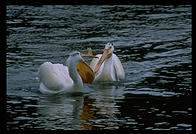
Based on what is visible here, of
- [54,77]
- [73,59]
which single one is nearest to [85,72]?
[73,59]

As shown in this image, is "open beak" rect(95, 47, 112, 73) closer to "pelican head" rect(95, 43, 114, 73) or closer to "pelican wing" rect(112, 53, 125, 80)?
"pelican head" rect(95, 43, 114, 73)

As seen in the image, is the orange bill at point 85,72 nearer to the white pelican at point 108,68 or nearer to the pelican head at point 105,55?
the white pelican at point 108,68

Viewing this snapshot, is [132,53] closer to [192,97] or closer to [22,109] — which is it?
Result: [192,97]

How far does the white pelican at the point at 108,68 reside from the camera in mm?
12875

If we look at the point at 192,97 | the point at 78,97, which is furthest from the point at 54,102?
the point at 192,97

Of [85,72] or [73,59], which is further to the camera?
[85,72]

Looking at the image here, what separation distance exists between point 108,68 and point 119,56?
6.12ft

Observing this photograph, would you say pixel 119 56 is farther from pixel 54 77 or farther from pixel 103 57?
pixel 54 77

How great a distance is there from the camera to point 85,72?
39.9ft

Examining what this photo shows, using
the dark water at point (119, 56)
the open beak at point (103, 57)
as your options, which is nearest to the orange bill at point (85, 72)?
the dark water at point (119, 56)

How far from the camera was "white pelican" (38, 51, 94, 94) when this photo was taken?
1172 centimetres

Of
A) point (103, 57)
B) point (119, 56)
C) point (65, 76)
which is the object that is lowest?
point (65, 76)

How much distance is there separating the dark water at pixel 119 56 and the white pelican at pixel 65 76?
215 mm
